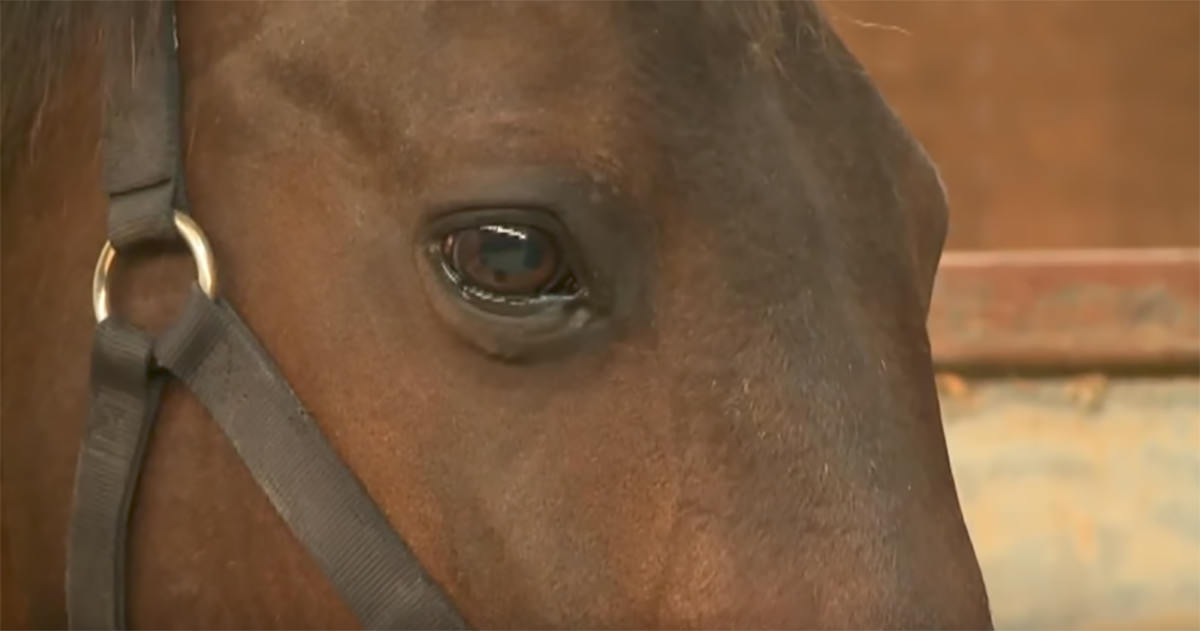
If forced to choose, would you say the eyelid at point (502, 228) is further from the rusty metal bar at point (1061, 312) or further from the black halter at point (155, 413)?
the rusty metal bar at point (1061, 312)

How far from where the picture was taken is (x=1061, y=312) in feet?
5.47

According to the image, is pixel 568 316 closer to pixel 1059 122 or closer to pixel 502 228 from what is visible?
pixel 502 228

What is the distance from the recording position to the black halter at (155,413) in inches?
26.4

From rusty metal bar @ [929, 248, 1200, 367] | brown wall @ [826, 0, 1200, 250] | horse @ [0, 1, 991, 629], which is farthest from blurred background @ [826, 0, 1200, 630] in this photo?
horse @ [0, 1, 991, 629]

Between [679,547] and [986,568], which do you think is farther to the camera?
[986,568]

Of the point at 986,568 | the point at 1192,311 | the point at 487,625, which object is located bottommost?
the point at 986,568

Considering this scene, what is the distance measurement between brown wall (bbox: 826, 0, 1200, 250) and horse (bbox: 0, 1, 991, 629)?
1375mm

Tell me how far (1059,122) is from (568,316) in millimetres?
1634

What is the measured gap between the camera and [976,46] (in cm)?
205

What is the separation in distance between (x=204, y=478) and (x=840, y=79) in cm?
36

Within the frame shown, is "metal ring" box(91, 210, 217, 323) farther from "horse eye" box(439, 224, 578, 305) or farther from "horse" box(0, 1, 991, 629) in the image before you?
"horse eye" box(439, 224, 578, 305)

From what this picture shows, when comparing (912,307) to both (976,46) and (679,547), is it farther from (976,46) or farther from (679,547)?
(976,46)

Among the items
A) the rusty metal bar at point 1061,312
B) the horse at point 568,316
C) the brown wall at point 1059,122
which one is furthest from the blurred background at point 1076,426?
the horse at point 568,316

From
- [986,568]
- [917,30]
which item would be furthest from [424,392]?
[917,30]
